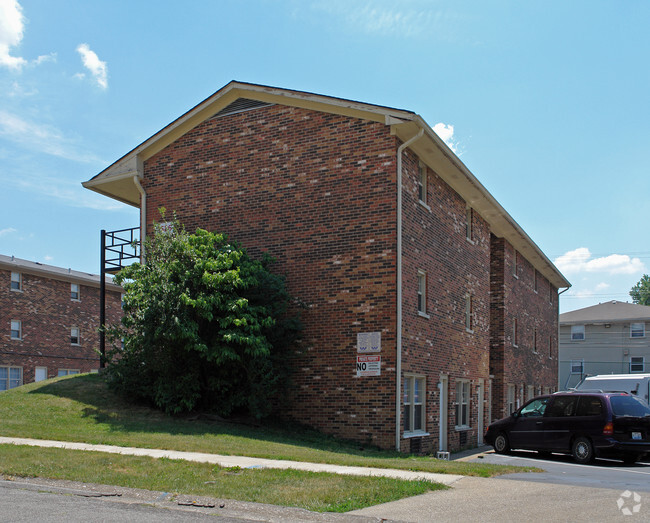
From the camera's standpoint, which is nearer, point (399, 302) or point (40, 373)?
point (399, 302)

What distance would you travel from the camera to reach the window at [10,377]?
35000 mm

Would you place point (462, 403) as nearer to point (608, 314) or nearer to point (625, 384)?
point (625, 384)

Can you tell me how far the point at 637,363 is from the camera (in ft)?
163

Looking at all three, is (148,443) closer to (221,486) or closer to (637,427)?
(221,486)

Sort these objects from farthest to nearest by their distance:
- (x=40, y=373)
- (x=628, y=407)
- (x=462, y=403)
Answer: (x=40, y=373)
(x=462, y=403)
(x=628, y=407)

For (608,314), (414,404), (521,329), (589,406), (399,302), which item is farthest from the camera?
(608,314)

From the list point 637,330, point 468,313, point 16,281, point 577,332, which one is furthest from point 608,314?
point 16,281

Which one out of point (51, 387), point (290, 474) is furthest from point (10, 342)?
point (290, 474)

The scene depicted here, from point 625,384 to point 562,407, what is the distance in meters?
10.8

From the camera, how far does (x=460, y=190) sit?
859 inches

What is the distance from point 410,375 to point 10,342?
25728mm

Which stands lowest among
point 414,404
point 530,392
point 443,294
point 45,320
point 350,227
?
point 530,392

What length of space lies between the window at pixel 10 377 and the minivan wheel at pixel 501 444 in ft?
86.6

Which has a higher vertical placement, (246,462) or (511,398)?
(246,462)
